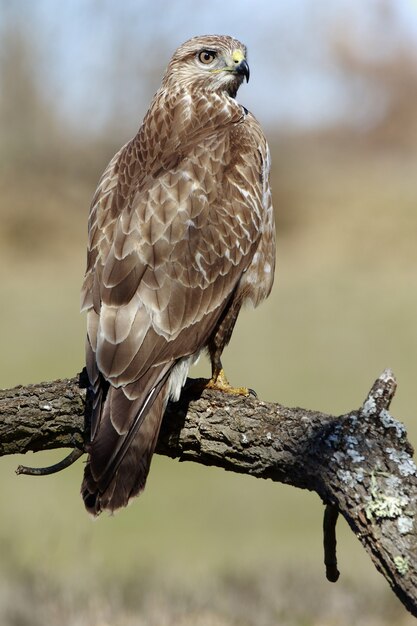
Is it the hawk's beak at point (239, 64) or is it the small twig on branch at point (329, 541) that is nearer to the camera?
the small twig on branch at point (329, 541)

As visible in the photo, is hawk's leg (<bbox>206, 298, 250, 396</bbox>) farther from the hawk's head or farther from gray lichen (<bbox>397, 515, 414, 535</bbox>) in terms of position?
gray lichen (<bbox>397, 515, 414, 535</bbox>)

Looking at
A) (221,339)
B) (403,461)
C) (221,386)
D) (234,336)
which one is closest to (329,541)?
(403,461)

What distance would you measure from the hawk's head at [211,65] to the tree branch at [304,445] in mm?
1647

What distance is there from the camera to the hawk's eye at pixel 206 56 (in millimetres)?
5340

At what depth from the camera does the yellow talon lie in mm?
4461

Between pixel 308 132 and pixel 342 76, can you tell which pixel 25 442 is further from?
pixel 342 76

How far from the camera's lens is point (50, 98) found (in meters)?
22.6

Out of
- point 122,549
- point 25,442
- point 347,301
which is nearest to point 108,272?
point 25,442

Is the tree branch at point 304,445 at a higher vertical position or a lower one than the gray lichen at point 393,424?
lower

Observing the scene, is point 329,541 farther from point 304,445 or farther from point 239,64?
point 239,64

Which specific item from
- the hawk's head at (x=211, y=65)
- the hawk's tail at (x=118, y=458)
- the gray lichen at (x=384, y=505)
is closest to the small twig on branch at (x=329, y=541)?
the gray lichen at (x=384, y=505)

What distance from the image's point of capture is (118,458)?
3.86m

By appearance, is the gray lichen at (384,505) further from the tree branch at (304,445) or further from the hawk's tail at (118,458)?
the hawk's tail at (118,458)

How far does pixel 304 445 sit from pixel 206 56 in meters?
2.37
